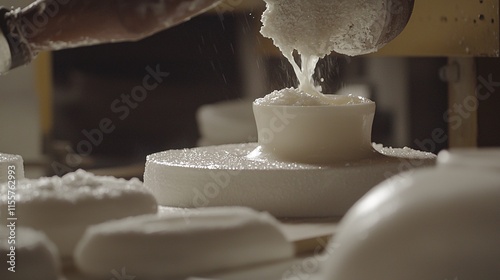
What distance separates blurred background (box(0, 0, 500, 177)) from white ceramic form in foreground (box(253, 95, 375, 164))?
2.07ft

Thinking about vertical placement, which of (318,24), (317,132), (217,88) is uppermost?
(318,24)

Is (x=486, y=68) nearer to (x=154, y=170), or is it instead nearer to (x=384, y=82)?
(x=384, y=82)

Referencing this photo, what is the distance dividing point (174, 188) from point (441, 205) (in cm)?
63

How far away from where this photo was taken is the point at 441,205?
70cm

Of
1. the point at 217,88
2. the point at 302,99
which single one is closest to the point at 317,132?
the point at 302,99

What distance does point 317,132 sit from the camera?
1.28m

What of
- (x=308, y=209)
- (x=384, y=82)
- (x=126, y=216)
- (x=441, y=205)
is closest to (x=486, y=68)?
(x=384, y=82)

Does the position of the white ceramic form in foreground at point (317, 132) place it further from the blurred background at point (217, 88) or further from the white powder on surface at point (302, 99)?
the blurred background at point (217, 88)

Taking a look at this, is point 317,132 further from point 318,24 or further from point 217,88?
point 217,88

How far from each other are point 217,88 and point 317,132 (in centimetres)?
199

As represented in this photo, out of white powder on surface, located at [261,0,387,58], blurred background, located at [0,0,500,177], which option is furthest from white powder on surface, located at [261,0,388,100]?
blurred background, located at [0,0,500,177]

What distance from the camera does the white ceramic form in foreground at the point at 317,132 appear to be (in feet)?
4.21

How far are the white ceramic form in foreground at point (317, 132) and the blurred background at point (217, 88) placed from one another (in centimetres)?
63

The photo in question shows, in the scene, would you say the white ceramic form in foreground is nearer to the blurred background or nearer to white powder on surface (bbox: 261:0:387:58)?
white powder on surface (bbox: 261:0:387:58)
